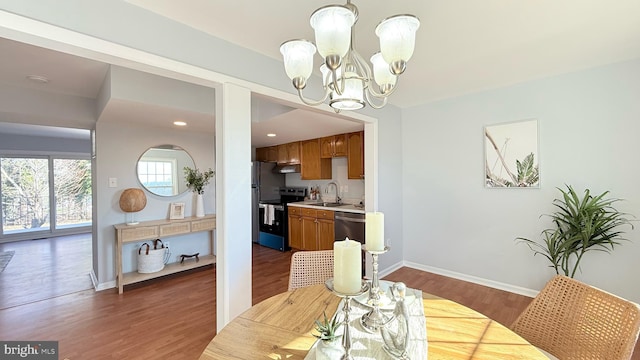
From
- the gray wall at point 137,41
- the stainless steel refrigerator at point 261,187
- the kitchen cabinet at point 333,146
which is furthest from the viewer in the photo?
the stainless steel refrigerator at point 261,187

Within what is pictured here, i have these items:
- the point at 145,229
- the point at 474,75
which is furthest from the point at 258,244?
the point at 474,75

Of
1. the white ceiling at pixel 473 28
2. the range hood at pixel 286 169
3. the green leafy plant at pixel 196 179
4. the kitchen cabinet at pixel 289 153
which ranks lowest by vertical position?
the green leafy plant at pixel 196 179

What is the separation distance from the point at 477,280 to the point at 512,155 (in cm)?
158

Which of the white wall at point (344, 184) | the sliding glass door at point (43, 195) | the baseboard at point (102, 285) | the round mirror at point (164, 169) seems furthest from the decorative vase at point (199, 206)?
the sliding glass door at point (43, 195)

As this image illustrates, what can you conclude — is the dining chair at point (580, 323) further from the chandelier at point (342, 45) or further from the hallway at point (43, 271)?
the hallway at point (43, 271)

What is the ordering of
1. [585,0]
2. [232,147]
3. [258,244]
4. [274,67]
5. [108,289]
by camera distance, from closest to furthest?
[585,0] → [232,147] → [274,67] → [108,289] → [258,244]

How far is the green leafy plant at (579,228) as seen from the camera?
2.37 m

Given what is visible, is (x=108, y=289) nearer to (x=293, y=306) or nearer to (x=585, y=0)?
(x=293, y=306)

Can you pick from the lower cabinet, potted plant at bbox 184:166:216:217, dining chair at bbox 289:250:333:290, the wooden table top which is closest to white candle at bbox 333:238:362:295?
the wooden table top

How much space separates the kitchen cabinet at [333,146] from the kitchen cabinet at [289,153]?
627mm

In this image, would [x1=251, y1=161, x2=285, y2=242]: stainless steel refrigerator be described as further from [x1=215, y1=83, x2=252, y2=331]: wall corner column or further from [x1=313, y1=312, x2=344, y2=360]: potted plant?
[x1=313, y1=312, x2=344, y2=360]: potted plant

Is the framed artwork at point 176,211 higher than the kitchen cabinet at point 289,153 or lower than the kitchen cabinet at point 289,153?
lower

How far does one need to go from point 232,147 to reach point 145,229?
2218mm

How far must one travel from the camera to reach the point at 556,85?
275cm
